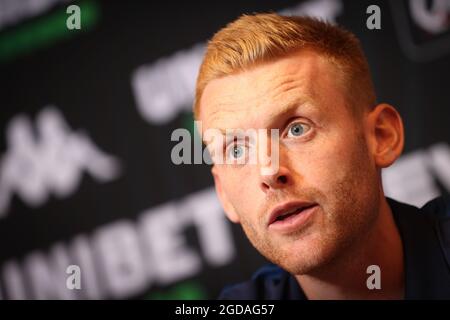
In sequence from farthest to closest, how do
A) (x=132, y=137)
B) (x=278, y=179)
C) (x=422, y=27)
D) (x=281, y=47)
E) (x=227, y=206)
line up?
(x=132, y=137) < (x=422, y=27) < (x=227, y=206) < (x=281, y=47) < (x=278, y=179)

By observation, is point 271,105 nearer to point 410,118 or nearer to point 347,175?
point 347,175

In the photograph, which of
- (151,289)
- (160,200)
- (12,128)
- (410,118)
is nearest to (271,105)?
(410,118)

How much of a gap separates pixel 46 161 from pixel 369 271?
1315 millimetres

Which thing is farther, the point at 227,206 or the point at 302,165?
the point at 227,206

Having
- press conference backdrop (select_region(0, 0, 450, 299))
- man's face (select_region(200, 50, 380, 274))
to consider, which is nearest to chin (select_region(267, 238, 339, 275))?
man's face (select_region(200, 50, 380, 274))

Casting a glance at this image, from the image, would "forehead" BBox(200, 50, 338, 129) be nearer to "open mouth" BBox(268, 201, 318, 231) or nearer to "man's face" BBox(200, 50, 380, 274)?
"man's face" BBox(200, 50, 380, 274)

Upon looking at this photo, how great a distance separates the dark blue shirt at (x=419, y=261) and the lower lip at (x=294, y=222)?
33 centimetres

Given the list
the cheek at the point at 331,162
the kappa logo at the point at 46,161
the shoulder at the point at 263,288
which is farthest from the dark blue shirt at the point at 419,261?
the kappa logo at the point at 46,161

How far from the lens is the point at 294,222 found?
108 cm

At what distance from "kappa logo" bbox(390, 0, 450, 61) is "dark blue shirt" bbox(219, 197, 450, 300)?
567mm

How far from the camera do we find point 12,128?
204 centimetres

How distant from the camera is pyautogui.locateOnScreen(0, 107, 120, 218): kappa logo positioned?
77.2 inches

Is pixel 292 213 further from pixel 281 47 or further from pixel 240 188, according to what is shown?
pixel 281 47


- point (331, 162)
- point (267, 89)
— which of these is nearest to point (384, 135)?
point (331, 162)
